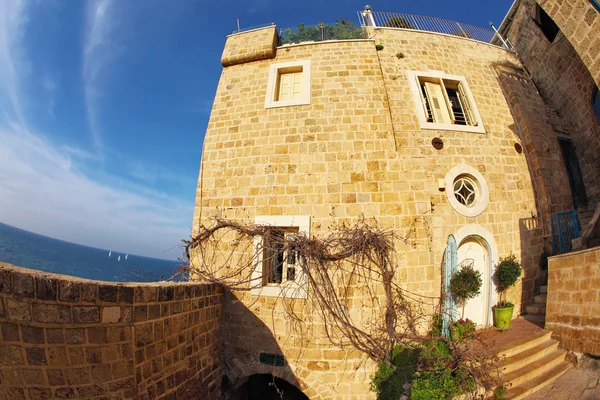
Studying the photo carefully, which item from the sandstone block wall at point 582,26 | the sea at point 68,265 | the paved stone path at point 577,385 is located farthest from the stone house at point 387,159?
the sea at point 68,265

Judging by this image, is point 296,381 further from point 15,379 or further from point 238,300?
point 15,379

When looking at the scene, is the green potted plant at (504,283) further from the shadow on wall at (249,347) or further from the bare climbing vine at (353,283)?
the shadow on wall at (249,347)

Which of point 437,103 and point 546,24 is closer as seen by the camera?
point 437,103

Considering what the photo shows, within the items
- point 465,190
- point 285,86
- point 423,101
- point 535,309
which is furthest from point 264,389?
point 423,101

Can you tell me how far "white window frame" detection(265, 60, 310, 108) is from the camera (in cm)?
651

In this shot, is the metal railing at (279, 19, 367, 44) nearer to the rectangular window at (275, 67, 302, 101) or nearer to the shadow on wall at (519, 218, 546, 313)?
the rectangular window at (275, 67, 302, 101)

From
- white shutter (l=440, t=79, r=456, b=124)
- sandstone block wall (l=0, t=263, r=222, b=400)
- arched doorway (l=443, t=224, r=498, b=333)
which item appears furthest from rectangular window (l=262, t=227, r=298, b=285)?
white shutter (l=440, t=79, r=456, b=124)

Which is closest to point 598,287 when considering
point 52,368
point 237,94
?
point 52,368

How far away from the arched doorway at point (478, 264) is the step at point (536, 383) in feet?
5.16

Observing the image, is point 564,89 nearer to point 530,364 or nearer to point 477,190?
point 477,190

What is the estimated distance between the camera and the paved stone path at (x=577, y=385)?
12.8 ft

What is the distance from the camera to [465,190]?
6.41 meters

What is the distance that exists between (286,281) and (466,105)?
720 centimetres

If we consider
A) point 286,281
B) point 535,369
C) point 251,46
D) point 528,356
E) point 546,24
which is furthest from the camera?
point 546,24
